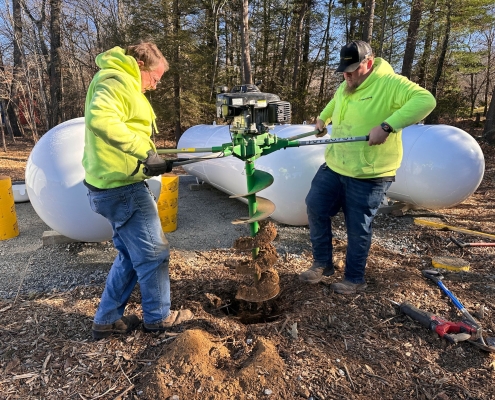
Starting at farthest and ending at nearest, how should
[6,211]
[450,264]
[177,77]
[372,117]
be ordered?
[177,77] → [6,211] → [450,264] → [372,117]

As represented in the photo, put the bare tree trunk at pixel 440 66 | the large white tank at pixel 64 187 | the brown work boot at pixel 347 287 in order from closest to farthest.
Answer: the brown work boot at pixel 347 287 < the large white tank at pixel 64 187 < the bare tree trunk at pixel 440 66

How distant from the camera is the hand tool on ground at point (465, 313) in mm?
2637

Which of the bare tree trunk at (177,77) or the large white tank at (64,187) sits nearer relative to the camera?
the large white tank at (64,187)

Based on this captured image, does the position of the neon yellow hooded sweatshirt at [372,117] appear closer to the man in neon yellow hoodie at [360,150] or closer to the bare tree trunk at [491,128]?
the man in neon yellow hoodie at [360,150]

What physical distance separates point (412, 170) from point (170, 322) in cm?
442

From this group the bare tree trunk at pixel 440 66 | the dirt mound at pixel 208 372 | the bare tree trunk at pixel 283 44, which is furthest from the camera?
the bare tree trunk at pixel 283 44

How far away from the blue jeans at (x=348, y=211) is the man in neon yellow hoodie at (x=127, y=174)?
1.50m

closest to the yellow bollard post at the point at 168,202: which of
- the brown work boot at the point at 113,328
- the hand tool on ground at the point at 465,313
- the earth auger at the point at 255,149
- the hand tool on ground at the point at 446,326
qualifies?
the earth auger at the point at 255,149

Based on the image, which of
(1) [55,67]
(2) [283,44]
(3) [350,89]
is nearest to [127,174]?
(3) [350,89]

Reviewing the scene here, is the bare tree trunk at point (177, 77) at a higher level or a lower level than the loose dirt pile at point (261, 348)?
higher

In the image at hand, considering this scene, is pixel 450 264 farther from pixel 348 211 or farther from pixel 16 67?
pixel 16 67

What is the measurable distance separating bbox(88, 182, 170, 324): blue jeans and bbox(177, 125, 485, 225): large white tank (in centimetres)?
240

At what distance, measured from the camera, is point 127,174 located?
2.53 m

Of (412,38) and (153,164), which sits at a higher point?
(412,38)
